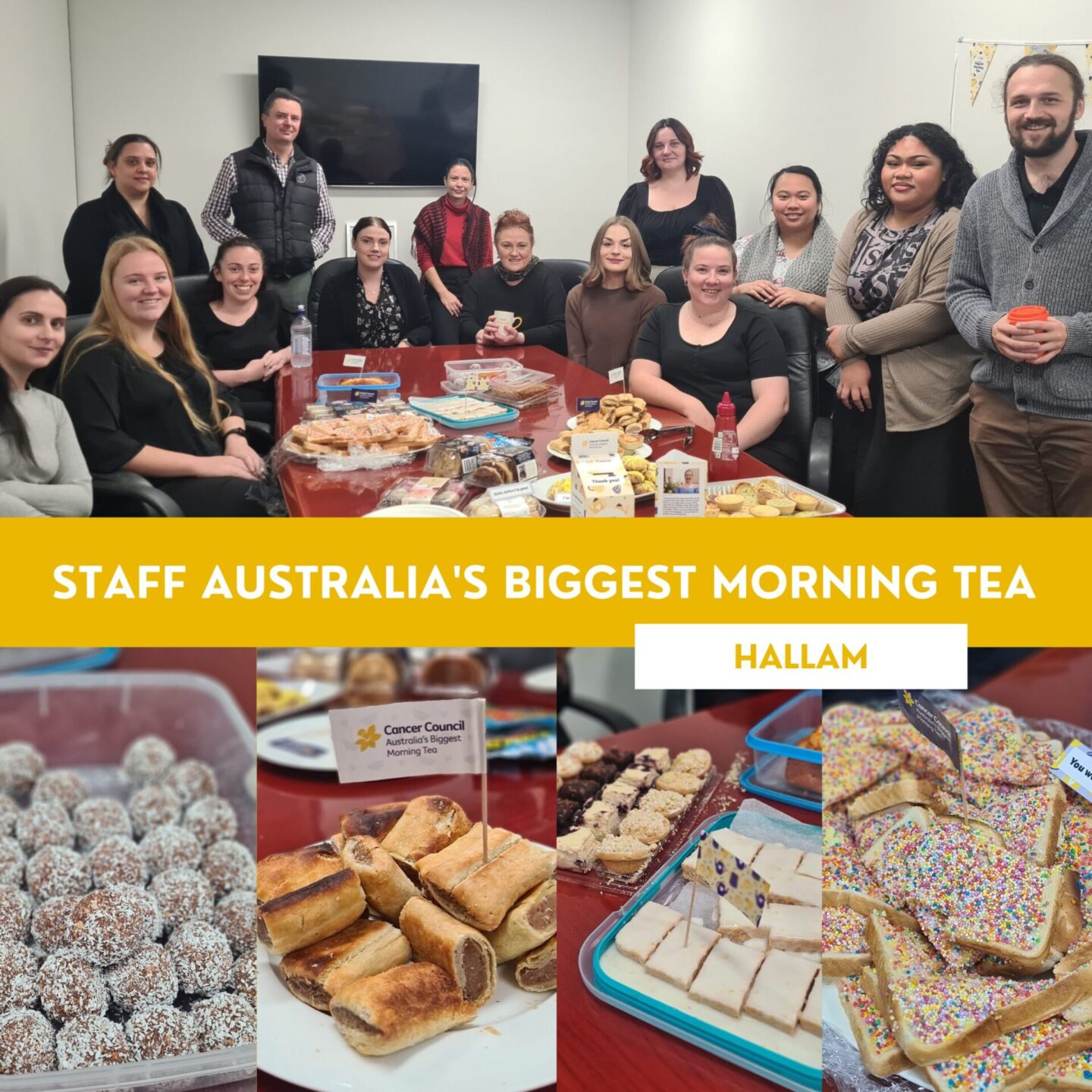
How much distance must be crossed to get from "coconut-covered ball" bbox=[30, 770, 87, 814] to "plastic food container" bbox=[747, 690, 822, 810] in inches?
40.0

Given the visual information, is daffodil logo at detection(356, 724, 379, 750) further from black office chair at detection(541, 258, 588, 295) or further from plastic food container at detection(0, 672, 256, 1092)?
black office chair at detection(541, 258, 588, 295)

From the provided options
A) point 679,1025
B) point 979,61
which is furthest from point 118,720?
point 979,61

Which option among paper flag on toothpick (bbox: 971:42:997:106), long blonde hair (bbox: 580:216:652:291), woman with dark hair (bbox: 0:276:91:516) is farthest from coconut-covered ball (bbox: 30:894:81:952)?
paper flag on toothpick (bbox: 971:42:997:106)

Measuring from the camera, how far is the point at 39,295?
7.36 ft

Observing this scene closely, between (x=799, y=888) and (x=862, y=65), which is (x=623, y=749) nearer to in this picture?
(x=799, y=888)

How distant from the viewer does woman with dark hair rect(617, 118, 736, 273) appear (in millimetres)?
2562

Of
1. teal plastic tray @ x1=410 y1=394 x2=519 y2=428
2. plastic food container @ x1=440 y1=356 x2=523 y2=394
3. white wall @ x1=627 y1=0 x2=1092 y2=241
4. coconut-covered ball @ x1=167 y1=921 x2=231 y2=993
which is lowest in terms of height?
coconut-covered ball @ x1=167 y1=921 x2=231 y2=993

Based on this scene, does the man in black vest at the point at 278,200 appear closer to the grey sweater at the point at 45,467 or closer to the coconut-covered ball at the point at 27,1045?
the grey sweater at the point at 45,467

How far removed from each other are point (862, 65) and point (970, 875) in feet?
6.25

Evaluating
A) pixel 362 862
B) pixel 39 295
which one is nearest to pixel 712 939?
pixel 362 862

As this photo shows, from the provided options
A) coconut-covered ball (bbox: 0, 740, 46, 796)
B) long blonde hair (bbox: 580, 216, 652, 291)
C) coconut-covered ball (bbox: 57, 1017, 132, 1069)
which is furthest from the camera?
long blonde hair (bbox: 580, 216, 652, 291)

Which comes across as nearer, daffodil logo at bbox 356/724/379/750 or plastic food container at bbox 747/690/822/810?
daffodil logo at bbox 356/724/379/750

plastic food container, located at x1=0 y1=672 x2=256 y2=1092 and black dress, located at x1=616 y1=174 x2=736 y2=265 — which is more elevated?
black dress, located at x1=616 y1=174 x2=736 y2=265

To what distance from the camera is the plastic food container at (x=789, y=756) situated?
1.59 metres
